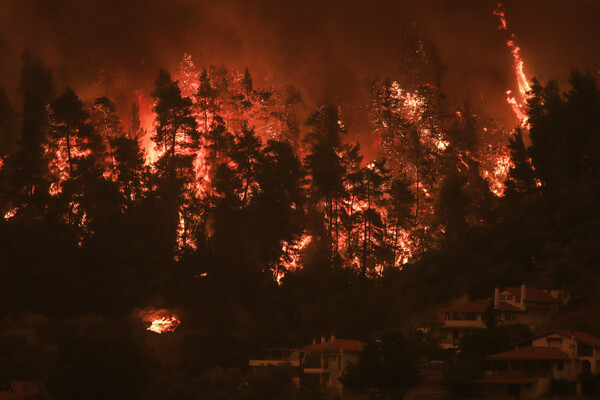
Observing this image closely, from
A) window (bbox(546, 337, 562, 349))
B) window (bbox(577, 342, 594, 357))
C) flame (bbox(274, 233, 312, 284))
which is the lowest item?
window (bbox(577, 342, 594, 357))

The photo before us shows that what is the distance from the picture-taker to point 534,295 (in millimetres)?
59094

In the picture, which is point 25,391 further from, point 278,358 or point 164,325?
point 278,358

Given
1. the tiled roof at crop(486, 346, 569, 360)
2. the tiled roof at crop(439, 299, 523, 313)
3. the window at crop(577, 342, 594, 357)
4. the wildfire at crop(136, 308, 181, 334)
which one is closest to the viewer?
the tiled roof at crop(486, 346, 569, 360)

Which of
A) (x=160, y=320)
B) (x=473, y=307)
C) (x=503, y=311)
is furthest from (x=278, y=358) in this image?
(x=503, y=311)

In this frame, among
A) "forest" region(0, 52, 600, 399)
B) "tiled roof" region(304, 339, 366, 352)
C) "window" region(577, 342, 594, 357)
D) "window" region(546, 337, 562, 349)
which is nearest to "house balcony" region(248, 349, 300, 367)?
"forest" region(0, 52, 600, 399)

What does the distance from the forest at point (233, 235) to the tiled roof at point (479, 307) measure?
356cm

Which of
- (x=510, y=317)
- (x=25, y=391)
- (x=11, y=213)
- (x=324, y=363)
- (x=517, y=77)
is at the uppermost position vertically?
(x=517, y=77)

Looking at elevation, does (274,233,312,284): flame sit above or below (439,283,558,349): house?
above

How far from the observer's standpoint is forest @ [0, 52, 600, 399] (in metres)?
57.3

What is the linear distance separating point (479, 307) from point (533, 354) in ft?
32.1

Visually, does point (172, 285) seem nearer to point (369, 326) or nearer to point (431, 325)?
point (369, 326)

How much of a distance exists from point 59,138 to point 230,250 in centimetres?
1609

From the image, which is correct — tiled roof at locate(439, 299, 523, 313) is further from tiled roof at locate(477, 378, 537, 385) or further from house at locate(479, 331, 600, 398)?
tiled roof at locate(477, 378, 537, 385)

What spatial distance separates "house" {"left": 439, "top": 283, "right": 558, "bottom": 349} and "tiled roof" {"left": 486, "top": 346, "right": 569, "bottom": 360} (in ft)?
22.6
